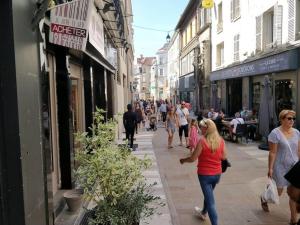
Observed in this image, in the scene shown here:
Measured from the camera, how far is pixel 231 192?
305 inches

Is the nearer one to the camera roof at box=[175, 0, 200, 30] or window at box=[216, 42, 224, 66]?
window at box=[216, 42, 224, 66]

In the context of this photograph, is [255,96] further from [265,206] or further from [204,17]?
[265,206]

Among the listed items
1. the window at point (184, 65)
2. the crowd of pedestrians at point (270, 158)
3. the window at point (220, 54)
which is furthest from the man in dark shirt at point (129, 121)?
the window at point (184, 65)

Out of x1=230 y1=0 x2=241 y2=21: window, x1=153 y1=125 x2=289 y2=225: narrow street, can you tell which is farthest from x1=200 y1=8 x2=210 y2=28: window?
x1=153 y1=125 x2=289 y2=225: narrow street

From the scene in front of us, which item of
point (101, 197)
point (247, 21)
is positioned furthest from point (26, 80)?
point (247, 21)

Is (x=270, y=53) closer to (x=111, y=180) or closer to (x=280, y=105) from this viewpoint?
(x=280, y=105)

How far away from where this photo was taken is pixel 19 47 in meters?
3.09

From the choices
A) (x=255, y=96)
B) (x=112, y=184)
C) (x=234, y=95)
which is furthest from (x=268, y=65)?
(x=112, y=184)

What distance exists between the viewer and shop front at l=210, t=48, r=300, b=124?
1352 centimetres

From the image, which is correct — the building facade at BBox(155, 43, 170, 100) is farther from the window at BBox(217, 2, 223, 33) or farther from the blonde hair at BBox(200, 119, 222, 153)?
the blonde hair at BBox(200, 119, 222, 153)

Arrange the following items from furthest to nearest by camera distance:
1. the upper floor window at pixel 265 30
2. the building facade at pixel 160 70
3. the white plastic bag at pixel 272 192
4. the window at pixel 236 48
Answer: the building facade at pixel 160 70
the window at pixel 236 48
the upper floor window at pixel 265 30
the white plastic bag at pixel 272 192

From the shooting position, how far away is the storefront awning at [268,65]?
13.0 metres

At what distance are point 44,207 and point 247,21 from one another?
17.4m

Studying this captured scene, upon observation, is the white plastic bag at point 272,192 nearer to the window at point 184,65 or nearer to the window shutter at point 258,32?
the window shutter at point 258,32
